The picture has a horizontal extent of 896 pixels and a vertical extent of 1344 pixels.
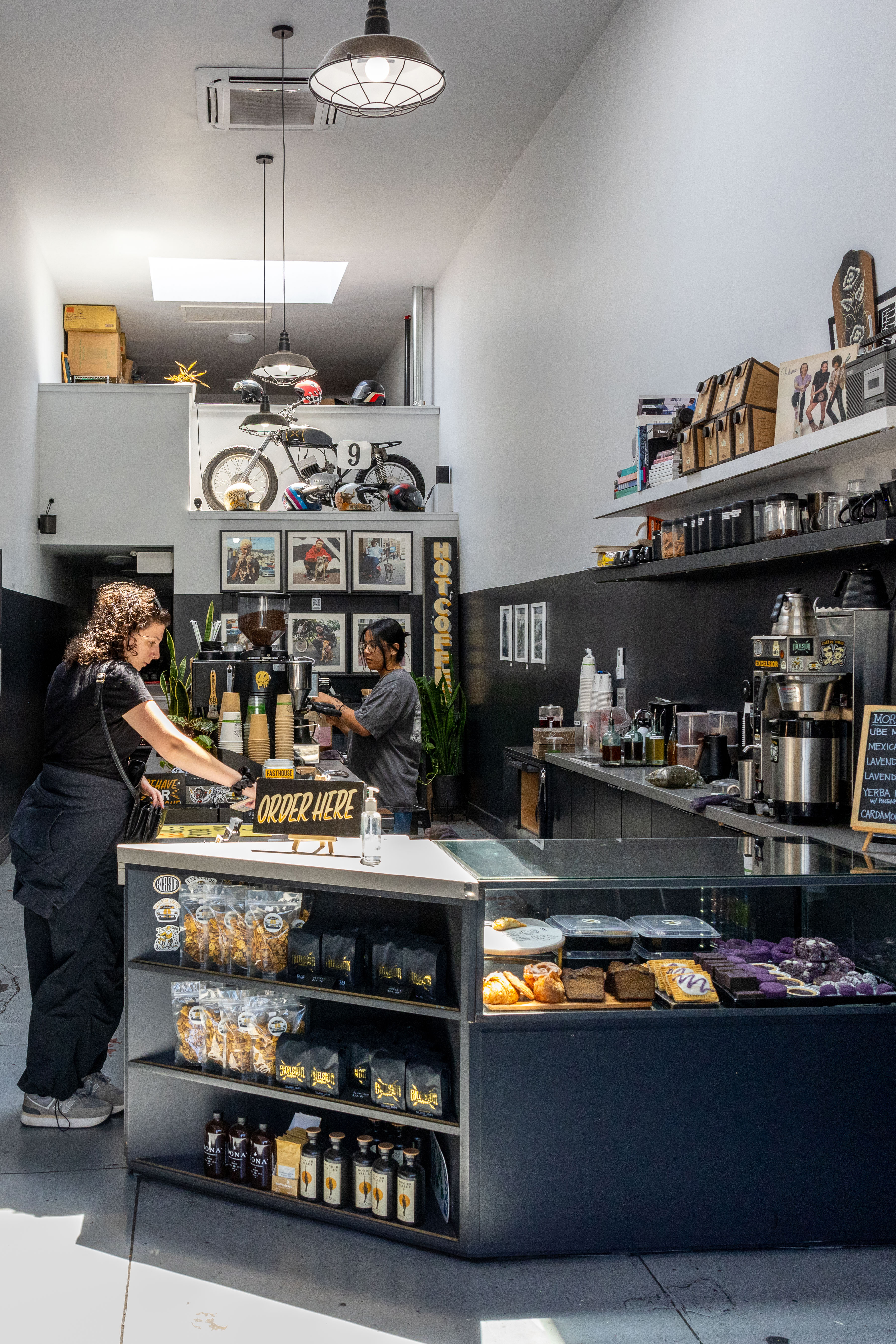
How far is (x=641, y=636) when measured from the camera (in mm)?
5246

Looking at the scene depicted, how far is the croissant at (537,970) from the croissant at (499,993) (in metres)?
0.05

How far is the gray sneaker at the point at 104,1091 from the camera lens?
135 inches

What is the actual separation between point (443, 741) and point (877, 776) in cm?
657

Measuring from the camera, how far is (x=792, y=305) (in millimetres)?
3770

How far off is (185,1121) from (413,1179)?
2.48ft

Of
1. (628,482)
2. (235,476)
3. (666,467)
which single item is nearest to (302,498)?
(235,476)

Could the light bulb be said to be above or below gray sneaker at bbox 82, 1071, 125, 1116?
above

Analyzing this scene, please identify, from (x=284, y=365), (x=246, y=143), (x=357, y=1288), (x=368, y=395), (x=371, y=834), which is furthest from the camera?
(x=368, y=395)

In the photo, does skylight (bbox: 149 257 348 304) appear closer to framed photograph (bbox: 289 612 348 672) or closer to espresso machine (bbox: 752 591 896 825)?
framed photograph (bbox: 289 612 348 672)

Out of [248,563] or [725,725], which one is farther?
[248,563]

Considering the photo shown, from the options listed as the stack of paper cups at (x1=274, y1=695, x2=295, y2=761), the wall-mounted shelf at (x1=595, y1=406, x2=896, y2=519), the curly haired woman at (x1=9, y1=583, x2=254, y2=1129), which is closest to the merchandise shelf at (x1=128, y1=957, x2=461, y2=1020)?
the curly haired woman at (x1=9, y1=583, x2=254, y2=1129)

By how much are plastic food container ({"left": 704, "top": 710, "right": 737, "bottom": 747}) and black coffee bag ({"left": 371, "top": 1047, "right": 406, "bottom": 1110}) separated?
2016 millimetres

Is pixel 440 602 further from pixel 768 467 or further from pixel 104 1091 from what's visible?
pixel 104 1091

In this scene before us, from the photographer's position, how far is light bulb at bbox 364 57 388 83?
4.07m
